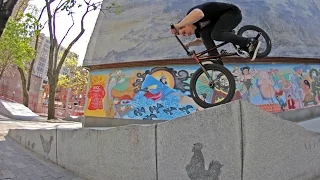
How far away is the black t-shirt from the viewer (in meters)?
3.56

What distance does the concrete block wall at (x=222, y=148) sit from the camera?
2.92 metres

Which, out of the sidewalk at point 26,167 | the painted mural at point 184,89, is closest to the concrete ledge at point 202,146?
the sidewalk at point 26,167

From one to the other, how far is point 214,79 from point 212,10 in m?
1.04

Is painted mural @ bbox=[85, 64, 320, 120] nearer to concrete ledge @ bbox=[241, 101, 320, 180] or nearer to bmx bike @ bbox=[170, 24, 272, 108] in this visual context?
bmx bike @ bbox=[170, 24, 272, 108]

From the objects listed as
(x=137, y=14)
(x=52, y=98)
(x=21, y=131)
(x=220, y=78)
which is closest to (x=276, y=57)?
(x=137, y=14)

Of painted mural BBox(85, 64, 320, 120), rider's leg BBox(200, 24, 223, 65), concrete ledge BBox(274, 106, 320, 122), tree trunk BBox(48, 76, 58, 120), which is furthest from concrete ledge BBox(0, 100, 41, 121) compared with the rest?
rider's leg BBox(200, 24, 223, 65)

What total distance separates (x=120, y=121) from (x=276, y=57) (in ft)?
22.3

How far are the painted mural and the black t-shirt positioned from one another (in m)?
5.83

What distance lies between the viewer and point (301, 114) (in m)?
9.80

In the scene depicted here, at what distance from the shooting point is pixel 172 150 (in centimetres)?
346

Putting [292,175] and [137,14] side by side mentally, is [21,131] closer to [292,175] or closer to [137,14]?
[137,14]

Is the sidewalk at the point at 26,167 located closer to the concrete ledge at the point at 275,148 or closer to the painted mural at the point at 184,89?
the concrete ledge at the point at 275,148

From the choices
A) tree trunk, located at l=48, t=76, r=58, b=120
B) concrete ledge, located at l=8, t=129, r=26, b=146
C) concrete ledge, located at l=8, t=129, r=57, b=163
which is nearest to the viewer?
concrete ledge, located at l=8, t=129, r=57, b=163

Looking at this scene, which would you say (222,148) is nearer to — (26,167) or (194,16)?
(194,16)
